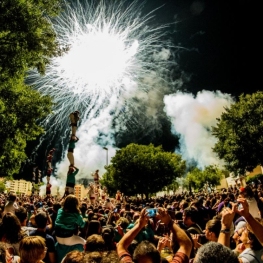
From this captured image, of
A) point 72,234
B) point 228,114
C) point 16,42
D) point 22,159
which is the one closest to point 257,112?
point 228,114

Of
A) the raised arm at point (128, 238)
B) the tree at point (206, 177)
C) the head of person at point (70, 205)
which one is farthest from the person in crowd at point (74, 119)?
the tree at point (206, 177)

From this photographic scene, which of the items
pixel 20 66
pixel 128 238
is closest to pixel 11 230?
pixel 128 238

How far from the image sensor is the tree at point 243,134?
35781 millimetres

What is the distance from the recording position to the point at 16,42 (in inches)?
500

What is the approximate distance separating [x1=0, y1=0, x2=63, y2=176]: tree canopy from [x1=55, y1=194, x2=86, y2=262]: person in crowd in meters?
9.55

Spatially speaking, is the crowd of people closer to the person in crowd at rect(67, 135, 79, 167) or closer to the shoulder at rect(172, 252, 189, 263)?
the shoulder at rect(172, 252, 189, 263)

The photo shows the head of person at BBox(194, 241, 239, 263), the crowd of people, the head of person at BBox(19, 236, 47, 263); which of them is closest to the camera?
the head of person at BBox(194, 241, 239, 263)

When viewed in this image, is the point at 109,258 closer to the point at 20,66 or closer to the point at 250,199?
the point at 250,199

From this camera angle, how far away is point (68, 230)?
5.22 meters

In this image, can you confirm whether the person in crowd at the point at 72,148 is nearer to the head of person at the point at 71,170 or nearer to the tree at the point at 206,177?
the head of person at the point at 71,170

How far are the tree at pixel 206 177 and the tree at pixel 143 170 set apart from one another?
4287cm

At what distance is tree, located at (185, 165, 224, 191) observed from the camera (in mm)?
104562

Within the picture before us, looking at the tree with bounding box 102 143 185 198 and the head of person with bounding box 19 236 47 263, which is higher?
the tree with bounding box 102 143 185 198

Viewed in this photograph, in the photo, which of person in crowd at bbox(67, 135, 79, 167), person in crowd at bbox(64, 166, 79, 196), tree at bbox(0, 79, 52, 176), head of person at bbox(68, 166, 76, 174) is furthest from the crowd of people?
tree at bbox(0, 79, 52, 176)
